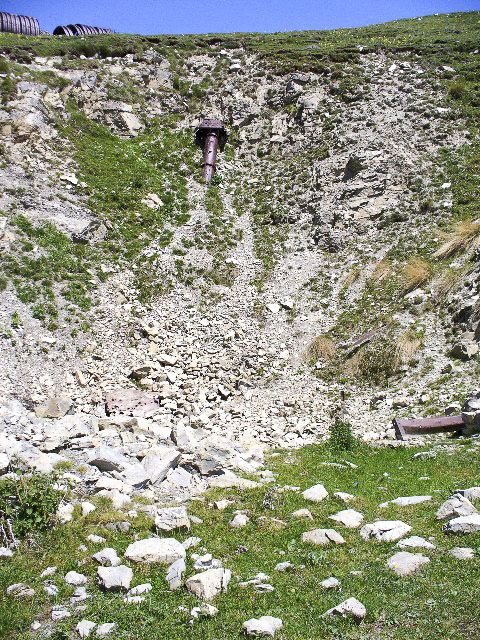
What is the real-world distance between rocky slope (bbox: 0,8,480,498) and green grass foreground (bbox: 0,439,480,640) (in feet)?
Answer: 7.50

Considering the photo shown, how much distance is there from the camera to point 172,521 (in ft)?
29.9

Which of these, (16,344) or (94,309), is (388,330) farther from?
(16,344)

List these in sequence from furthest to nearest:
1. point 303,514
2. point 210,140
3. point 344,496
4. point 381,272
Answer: point 210,140
point 381,272
point 344,496
point 303,514

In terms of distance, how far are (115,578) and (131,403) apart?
35.3 feet

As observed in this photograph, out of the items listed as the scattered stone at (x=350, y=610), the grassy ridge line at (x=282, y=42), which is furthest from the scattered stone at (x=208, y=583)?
the grassy ridge line at (x=282, y=42)

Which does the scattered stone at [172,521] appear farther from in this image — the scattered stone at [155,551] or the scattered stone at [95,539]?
the scattered stone at [95,539]

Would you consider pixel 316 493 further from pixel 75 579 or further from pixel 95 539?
pixel 75 579

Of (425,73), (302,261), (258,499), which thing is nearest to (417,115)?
(425,73)

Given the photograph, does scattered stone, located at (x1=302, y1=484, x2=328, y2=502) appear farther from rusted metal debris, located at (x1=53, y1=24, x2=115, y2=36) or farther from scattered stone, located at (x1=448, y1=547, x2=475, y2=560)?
rusted metal debris, located at (x1=53, y1=24, x2=115, y2=36)

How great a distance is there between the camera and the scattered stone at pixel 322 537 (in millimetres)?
8336

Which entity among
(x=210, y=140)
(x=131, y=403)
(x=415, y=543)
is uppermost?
(x=210, y=140)

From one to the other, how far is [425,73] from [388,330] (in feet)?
80.3

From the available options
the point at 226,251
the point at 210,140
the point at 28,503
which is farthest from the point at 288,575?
the point at 210,140

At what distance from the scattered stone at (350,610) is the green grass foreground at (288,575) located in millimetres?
93
